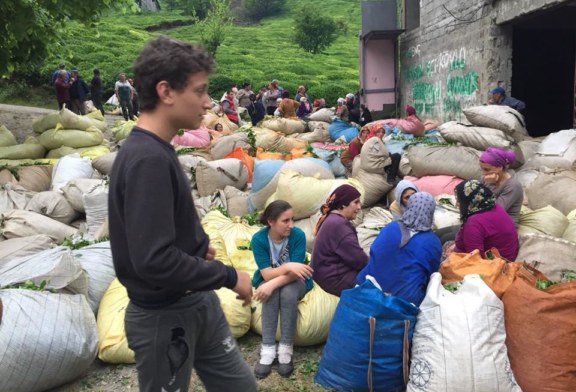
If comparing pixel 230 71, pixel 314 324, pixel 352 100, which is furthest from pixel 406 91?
pixel 230 71

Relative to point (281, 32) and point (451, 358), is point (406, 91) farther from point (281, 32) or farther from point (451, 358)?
point (281, 32)

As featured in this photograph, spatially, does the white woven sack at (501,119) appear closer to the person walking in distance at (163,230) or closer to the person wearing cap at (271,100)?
the person walking in distance at (163,230)

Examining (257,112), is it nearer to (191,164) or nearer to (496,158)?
(191,164)

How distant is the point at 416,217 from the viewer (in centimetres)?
292

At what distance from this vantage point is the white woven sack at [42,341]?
8.64 ft

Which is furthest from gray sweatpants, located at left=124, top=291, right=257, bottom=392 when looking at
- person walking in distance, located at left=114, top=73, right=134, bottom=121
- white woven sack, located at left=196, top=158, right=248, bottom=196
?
Result: person walking in distance, located at left=114, top=73, right=134, bottom=121

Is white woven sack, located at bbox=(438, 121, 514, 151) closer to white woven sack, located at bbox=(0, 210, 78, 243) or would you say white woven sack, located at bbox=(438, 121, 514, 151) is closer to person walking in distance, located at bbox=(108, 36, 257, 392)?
white woven sack, located at bbox=(0, 210, 78, 243)

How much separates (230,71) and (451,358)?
24.9 metres

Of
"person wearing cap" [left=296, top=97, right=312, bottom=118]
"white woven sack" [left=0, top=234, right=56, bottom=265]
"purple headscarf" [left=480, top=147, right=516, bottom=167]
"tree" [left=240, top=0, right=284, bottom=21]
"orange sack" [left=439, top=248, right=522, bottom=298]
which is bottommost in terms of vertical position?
"white woven sack" [left=0, top=234, right=56, bottom=265]

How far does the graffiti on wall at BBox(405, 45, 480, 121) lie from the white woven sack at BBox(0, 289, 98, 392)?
6507 millimetres

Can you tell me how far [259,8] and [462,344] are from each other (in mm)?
52040

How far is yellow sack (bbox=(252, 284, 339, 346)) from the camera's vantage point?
3.23 m

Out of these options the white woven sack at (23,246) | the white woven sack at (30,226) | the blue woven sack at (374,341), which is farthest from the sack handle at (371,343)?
the white woven sack at (30,226)

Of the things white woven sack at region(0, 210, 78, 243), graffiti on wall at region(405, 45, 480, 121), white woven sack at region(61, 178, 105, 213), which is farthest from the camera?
graffiti on wall at region(405, 45, 480, 121)
